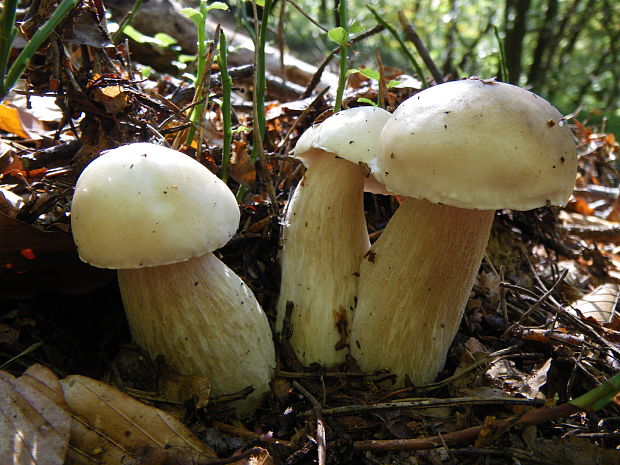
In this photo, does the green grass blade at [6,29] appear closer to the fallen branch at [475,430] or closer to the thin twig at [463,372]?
the fallen branch at [475,430]

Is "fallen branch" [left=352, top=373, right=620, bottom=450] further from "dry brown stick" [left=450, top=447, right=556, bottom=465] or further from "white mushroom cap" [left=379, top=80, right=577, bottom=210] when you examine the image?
"white mushroom cap" [left=379, top=80, right=577, bottom=210]

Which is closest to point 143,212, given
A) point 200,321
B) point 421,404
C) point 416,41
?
point 200,321

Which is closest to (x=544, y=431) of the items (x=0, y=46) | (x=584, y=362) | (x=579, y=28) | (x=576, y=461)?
(x=576, y=461)

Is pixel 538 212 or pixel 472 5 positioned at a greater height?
pixel 472 5

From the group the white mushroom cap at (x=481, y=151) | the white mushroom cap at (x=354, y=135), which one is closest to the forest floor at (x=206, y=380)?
the white mushroom cap at (x=354, y=135)

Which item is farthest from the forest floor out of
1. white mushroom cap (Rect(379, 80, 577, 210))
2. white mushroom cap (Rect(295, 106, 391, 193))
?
white mushroom cap (Rect(379, 80, 577, 210))

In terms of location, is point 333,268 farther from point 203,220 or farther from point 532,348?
point 532,348

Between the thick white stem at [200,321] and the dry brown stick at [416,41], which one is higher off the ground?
the dry brown stick at [416,41]
